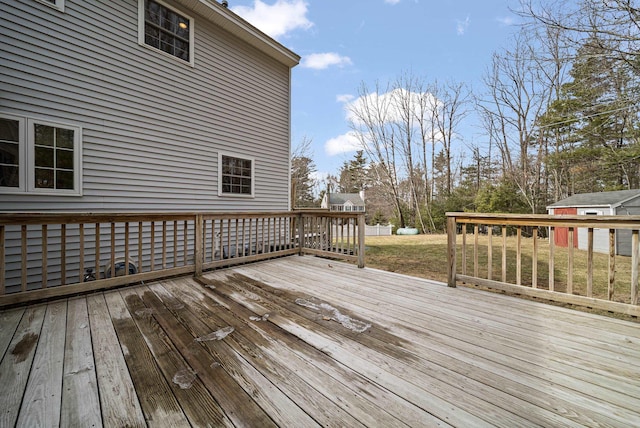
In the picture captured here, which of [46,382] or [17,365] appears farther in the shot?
[17,365]

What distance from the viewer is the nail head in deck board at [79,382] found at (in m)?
1.21

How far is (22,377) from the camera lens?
4.90 ft

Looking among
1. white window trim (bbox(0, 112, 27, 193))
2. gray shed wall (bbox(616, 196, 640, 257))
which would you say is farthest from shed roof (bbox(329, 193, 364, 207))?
white window trim (bbox(0, 112, 27, 193))

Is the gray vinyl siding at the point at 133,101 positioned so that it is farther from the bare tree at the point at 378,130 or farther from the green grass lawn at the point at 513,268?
the bare tree at the point at 378,130

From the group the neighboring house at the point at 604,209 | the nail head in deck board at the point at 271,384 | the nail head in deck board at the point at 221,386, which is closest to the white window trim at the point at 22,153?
the nail head in deck board at the point at 221,386

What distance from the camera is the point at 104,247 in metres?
4.27

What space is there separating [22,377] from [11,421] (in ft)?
1.43

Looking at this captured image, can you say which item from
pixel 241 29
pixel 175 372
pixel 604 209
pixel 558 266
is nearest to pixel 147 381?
pixel 175 372

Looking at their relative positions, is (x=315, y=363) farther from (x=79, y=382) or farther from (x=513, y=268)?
(x=513, y=268)

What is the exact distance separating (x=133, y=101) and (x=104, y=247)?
261 centimetres

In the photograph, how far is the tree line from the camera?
4.88m

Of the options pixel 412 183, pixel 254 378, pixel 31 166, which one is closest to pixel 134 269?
pixel 31 166

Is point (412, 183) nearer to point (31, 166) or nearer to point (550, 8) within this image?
point (550, 8)

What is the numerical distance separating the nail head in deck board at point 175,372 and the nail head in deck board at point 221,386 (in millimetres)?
31
